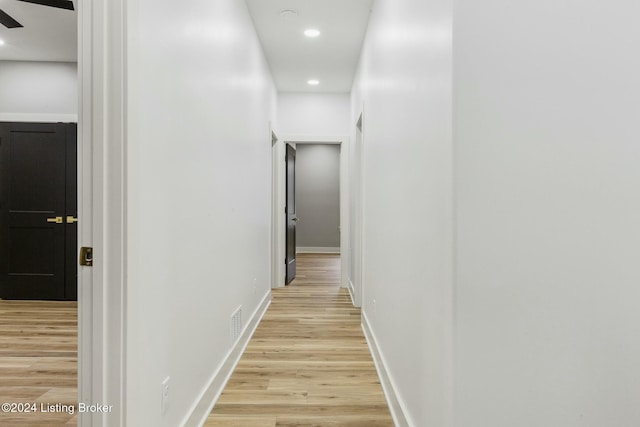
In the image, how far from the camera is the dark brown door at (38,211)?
15.4ft

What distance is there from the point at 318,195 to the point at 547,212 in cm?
866

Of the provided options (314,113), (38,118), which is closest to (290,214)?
(314,113)

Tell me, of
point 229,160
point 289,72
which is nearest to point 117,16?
point 229,160

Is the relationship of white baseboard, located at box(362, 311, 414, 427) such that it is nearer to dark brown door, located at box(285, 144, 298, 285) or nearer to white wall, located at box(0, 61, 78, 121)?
dark brown door, located at box(285, 144, 298, 285)

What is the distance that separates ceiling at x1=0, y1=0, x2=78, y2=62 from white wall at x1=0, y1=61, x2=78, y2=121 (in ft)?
0.37

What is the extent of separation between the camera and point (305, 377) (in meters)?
2.65

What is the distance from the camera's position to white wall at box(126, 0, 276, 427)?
1.40 meters

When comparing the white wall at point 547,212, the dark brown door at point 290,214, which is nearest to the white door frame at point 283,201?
the dark brown door at point 290,214

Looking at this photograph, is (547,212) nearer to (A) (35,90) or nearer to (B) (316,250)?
(A) (35,90)

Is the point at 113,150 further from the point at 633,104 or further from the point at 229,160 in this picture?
the point at 633,104

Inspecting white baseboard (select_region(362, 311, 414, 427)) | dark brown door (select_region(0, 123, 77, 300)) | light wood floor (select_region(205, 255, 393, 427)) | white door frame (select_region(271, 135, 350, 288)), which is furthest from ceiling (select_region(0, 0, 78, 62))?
white baseboard (select_region(362, 311, 414, 427))

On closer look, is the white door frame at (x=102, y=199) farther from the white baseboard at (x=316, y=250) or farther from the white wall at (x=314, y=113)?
the white baseboard at (x=316, y=250)

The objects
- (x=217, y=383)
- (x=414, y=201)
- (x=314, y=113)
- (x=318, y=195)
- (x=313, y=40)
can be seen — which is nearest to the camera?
(x=414, y=201)

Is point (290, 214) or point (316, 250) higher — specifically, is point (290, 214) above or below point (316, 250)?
above
